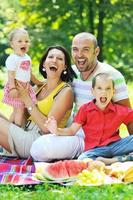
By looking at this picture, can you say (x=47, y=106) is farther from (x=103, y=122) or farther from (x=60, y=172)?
(x=60, y=172)

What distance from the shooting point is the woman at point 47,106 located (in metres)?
5.52

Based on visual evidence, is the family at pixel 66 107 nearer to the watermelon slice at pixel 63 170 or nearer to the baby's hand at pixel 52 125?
the baby's hand at pixel 52 125

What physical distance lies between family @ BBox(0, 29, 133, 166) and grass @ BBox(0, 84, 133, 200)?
732 millimetres

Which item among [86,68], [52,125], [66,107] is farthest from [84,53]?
[52,125]

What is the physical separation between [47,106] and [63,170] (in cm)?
100

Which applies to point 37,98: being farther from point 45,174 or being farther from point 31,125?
point 45,174

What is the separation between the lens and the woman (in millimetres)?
5520

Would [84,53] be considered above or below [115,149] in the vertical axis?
above

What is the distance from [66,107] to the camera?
218 inches

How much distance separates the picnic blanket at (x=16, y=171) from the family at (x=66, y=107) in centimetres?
10

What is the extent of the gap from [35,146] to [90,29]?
15.9 m

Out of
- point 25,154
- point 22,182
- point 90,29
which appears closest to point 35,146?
point 25,154

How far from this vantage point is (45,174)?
15.4 ft

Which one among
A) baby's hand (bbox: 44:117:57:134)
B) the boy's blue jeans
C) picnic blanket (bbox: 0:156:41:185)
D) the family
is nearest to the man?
the family
